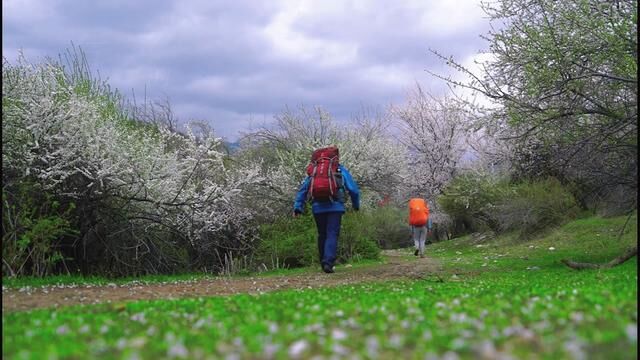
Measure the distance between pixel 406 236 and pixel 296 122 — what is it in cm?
1310

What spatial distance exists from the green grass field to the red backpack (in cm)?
495

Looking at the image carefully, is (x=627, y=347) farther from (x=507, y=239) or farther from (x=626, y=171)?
(x=507, y=239)

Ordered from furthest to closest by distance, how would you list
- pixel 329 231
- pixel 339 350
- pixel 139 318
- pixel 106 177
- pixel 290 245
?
pixel 290 245
pixel 106 177
pixel 329 231
pixel 139 318
pixel 339 350

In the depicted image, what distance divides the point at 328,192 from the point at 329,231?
929 millimetres

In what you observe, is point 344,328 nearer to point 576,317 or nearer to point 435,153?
point 576,317

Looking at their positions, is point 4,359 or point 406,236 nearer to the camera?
point 4,359

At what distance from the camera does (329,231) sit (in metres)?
13.2

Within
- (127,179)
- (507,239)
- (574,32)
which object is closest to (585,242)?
(507,239)

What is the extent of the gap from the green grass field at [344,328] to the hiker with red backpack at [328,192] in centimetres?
501

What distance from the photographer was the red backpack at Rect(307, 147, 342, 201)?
1284 centimetres

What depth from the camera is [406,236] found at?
1754 inches

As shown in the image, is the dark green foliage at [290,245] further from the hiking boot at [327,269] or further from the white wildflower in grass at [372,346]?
the white wildflower in grass at [372,346]

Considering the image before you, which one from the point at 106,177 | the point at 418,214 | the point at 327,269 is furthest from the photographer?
the point at 418,214

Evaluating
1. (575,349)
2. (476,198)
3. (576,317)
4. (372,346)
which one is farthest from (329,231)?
(476,198)
